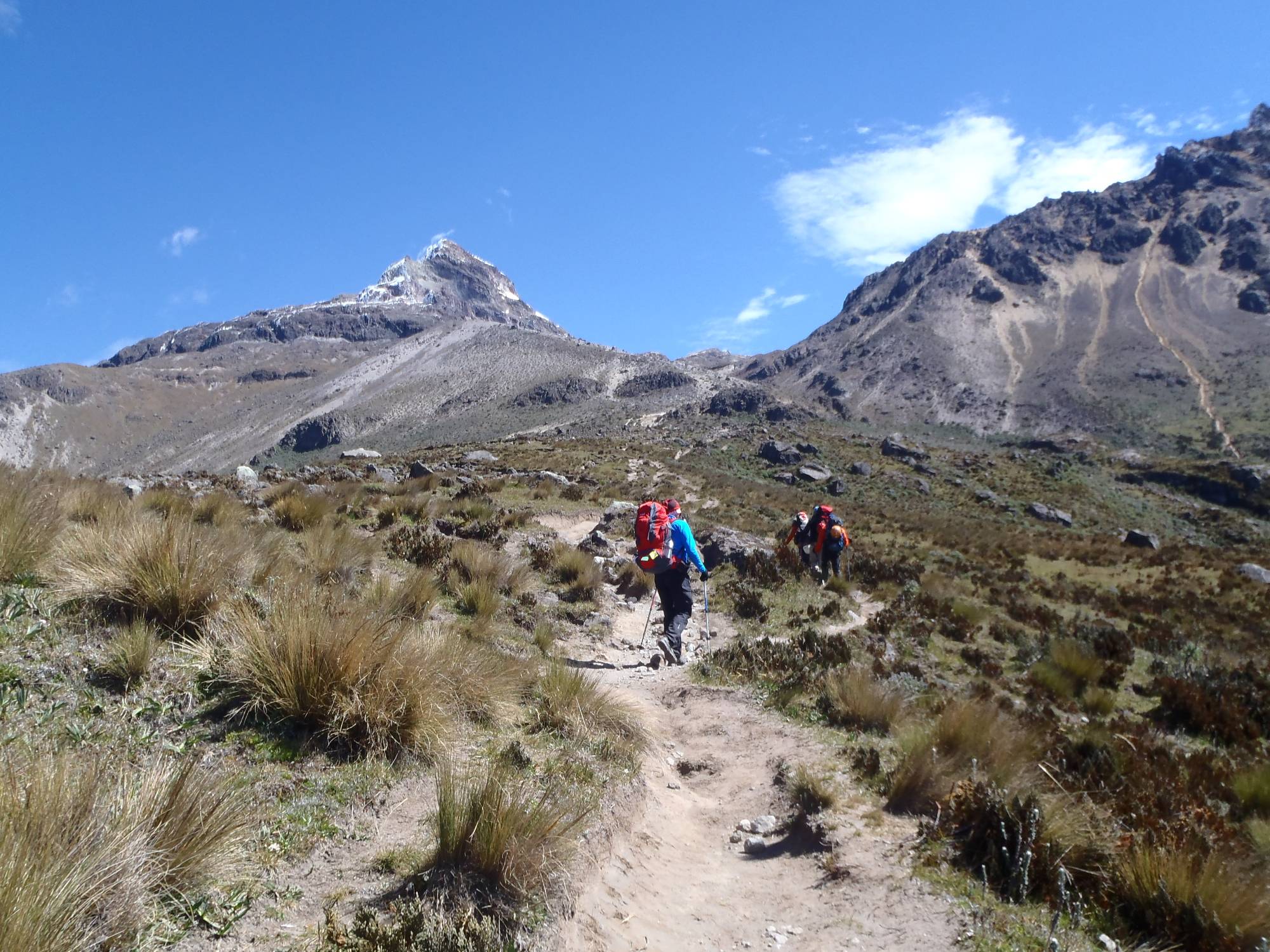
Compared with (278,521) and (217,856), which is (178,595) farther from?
(278,521)

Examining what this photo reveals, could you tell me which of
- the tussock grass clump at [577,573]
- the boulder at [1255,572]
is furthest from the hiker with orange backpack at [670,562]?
the boulder at [1255,572]

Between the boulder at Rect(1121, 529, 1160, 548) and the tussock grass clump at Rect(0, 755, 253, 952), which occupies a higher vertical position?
the tussock grass clump at Rect(0, 755, 253, 952)

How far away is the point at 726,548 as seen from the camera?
15.2m

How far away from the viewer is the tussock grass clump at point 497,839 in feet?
10.1

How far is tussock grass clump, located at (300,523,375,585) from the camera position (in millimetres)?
7461

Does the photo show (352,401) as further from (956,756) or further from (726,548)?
(956,756)

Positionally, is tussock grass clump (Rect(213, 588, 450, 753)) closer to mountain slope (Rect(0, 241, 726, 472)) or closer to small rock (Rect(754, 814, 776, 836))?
small rock (Rect(754, 814, 776, 836))

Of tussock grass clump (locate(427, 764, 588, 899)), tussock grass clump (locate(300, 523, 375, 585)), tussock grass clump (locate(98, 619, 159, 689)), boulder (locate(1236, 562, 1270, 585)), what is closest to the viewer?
tussock grass clump (locate(427, 764, 588, 899))

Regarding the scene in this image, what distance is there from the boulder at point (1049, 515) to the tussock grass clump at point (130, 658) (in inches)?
1666

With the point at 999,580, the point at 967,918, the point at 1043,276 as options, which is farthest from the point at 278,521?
the point at 1043,276

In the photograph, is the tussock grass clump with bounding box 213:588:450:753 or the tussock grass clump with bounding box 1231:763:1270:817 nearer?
the tussock grass clump with bounding box 213:588:450:753

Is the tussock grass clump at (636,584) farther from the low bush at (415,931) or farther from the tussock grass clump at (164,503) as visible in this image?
the low bush at (415,931)

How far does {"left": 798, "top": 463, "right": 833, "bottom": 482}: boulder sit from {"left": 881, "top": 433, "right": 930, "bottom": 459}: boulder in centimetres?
1284

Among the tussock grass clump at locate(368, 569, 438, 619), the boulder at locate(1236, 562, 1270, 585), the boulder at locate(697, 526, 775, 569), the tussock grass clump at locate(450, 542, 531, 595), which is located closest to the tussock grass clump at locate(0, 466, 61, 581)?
the tussock grass clump at locate(368, 569, 438, 619)
